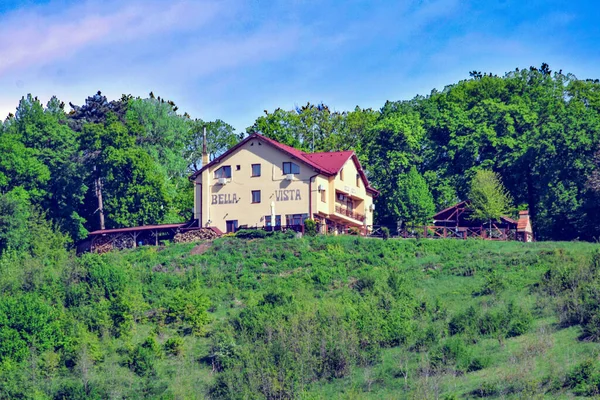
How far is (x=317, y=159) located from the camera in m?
81.9

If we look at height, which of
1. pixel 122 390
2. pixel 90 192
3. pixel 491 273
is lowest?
pixel 122 390

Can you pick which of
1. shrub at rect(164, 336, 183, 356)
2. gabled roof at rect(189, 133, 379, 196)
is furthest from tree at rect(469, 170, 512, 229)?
shrub at rect(164, 336, 183, 356)

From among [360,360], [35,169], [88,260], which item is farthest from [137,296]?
[35,169]

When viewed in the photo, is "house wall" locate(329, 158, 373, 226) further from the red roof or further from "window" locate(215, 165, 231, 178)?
"window" locate(215, 165, 231, 178)

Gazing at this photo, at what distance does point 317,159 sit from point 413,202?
710 centimetres

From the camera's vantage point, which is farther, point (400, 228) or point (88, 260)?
point (400, 228)

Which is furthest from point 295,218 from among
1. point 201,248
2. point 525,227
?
point 525,227

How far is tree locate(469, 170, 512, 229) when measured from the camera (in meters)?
78.9

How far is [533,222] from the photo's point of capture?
81688mm

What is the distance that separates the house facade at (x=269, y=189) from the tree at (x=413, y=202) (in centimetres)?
347

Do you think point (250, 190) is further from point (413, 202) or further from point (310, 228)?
point (413, 202)

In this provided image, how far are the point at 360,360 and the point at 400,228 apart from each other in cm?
2738

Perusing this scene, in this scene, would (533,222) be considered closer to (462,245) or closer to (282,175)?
(462,245)

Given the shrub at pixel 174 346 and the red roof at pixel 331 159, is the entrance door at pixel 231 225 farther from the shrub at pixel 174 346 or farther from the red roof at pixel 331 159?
the shrub at pixel 174 346
